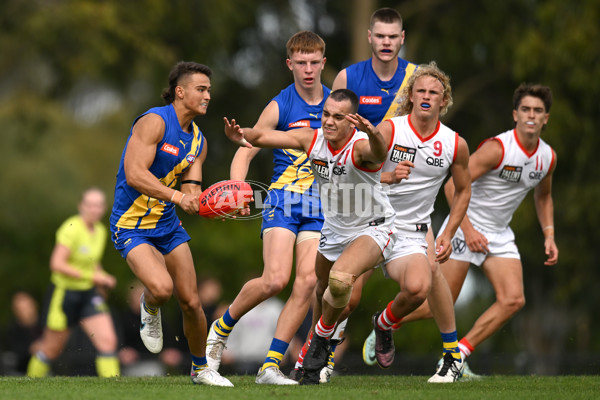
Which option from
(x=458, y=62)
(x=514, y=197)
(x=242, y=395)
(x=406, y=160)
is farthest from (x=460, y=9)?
(x=242, y=395)

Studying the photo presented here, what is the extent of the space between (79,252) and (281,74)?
936 centimetres

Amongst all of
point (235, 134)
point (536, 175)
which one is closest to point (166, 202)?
point (235, 134)

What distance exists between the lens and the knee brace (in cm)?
732

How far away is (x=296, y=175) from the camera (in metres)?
8.43

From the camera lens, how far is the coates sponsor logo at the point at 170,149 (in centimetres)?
778

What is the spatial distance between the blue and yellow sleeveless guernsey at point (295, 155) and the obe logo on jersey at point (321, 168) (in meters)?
0.81

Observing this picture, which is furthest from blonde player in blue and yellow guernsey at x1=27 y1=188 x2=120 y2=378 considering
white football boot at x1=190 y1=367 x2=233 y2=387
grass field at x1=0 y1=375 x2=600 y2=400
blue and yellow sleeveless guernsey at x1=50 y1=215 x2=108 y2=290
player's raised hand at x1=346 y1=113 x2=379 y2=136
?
player's raised hand at x1=346 y1=113 x2=379 y2=136

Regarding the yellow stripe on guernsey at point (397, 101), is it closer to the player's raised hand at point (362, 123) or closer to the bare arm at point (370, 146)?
the bare arm at point (370, 146)

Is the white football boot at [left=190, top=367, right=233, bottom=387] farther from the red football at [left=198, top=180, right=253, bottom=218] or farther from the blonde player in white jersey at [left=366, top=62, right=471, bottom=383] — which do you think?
the blonde player in white jersey at [left=366, top=62, right=471, bottom=383]

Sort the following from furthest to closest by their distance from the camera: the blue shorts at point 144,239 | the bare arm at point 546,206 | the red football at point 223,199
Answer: the bare arm at point 546,206, the blue shorts at point 144,239, the red football at point 223,199

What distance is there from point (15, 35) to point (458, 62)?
8910 millimetres

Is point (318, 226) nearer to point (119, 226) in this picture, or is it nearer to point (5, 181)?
point (119, 226)

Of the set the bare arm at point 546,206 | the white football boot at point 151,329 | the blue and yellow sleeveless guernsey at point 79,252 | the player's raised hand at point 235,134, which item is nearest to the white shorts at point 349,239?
the player's raised hand at point 235,134

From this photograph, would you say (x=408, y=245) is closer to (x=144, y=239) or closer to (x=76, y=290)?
(x=144, y=239)
